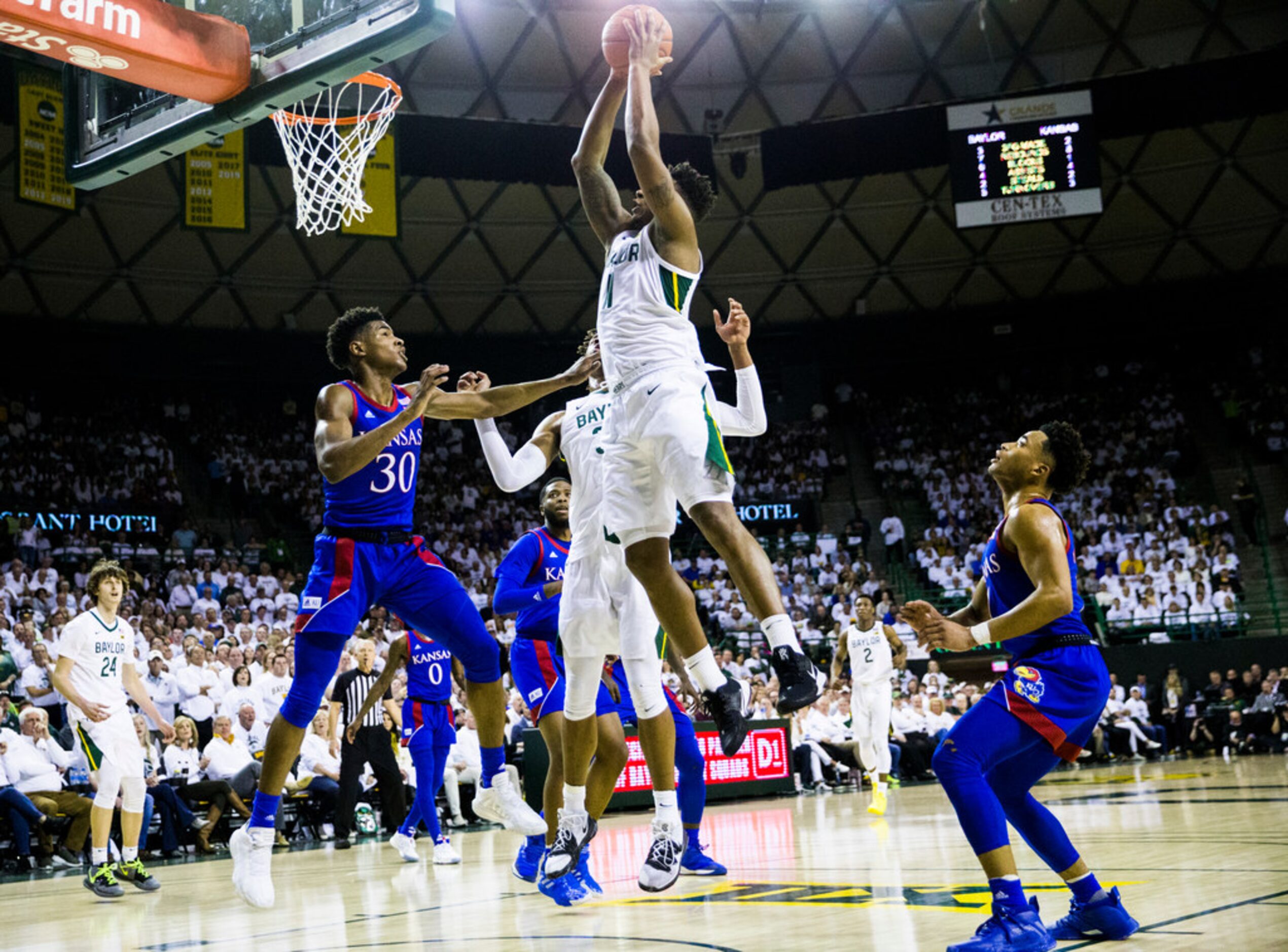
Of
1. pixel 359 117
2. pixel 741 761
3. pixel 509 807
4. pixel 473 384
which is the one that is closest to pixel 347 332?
pixel 473 384

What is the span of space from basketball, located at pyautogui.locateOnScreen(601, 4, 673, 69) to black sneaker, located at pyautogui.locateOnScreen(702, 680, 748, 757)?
2.63m

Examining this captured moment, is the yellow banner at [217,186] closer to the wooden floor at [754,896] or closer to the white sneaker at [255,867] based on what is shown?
the wooden floor at [754,896]

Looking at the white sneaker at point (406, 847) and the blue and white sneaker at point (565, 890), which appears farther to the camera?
the white sneaker at point (406, 847)

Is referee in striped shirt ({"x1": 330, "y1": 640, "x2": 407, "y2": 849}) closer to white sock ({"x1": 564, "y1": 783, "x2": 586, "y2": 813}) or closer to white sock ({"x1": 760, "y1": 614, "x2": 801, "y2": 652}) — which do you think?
white sock ({"x1": 564, "y1": 783, "x2": 586, "y2": 813})

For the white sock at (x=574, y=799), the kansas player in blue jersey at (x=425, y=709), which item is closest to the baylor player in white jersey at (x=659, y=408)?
the white sock at (x=574, y=799)

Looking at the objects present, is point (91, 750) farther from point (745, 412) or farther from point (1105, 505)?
point (1105, 505)

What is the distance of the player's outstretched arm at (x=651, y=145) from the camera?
196 inches

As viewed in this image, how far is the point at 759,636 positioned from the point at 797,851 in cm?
1389

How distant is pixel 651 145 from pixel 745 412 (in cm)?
169

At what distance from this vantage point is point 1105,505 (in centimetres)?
2548

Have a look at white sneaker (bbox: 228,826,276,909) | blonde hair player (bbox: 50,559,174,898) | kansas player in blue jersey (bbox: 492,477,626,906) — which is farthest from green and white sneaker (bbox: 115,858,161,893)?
white sneaker (bbox: 228,826,276,909)

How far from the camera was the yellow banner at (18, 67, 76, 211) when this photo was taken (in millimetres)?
17344

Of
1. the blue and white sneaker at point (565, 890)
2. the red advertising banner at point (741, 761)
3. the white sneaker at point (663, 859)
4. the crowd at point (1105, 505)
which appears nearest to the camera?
the white sneaker at point (663, 859)

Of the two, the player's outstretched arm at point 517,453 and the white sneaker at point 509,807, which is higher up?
the player's outstretched arm at point 517,453
